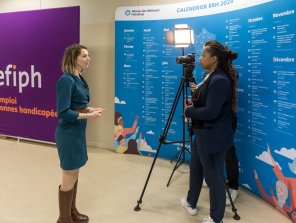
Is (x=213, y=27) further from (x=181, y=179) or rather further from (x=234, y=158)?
Answer: (x=181, y=179)

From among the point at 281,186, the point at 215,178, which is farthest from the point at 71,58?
the point at 281,186

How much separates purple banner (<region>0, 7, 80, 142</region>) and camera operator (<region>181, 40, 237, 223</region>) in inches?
107

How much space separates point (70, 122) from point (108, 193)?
122cm

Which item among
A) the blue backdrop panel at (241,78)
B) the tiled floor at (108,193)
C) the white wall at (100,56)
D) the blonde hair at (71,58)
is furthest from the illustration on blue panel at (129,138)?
the blonde hair at (71,58)

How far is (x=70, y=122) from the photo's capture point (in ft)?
6.86

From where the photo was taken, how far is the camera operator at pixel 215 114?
209 cm

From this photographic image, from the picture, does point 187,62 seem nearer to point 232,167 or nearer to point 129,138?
point 232,167

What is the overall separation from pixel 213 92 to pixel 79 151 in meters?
1.02

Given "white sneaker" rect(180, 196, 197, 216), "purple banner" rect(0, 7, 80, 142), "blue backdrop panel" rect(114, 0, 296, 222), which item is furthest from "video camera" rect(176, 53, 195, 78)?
"purple banner" rect(0, 7, 80, 142)

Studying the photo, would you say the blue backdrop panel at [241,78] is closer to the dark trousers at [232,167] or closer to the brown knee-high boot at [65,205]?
the dark trousers at [232,167]

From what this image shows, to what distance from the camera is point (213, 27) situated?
3.45 meters

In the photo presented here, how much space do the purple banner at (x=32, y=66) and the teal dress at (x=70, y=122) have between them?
2.50m

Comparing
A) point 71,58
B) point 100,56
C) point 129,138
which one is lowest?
point 129,138

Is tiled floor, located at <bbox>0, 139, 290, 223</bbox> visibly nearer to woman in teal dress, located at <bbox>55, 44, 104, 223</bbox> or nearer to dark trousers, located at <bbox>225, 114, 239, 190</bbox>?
dark trousers, located at <bbox>225, 114, 239, 190</bbox>
